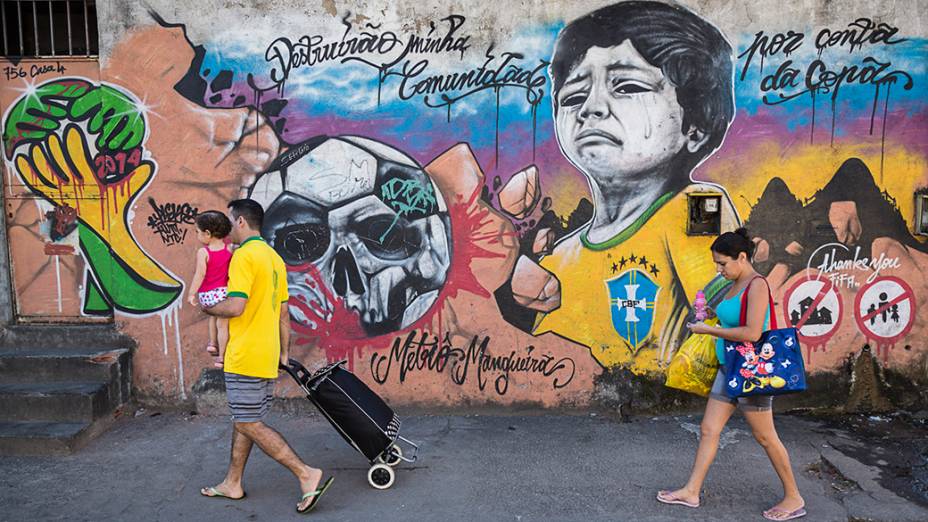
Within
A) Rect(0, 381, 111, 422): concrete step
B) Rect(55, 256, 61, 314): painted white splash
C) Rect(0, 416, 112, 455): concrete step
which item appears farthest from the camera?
Rect(55, 256, 61, 314): painted white splash

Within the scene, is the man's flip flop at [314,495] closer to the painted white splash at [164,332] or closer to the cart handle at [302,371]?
the cart handle at [302,371]

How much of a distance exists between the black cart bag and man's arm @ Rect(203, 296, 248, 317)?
58 cm

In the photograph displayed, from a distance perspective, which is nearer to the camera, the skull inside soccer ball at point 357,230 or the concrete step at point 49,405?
the concrete step at point 49,405

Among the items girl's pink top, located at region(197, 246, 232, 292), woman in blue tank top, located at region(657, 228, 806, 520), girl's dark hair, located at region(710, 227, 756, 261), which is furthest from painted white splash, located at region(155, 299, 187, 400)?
girl's dark hair, located at region(710, 227, 756, 261)

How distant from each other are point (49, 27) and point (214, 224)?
9.16ft

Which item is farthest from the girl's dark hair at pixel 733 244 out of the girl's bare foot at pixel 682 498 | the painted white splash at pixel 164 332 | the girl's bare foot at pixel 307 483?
the painted white splash at pixel 164 332

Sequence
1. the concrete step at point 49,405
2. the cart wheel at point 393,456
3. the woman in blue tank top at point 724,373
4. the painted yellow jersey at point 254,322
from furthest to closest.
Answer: the concrete step at point 49,405
the cart wheel at point 393,456
the painted yellow jersey at point 254,322
the woman in blue tank top at point 724,373

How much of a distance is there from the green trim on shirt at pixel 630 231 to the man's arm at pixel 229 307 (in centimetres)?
285

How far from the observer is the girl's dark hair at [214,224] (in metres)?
4.89

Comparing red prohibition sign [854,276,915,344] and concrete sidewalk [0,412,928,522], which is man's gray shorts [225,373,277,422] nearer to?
concrete sidewalk [0,412,928,522]

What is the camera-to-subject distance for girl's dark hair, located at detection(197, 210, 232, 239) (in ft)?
16.0

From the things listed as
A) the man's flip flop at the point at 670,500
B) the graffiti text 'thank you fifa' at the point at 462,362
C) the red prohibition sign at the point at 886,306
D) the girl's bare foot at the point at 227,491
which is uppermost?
the red prohibition sign at the point at 886,306

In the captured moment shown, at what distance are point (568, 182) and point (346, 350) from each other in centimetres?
222

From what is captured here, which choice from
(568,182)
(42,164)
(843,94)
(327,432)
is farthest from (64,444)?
(843,94)
